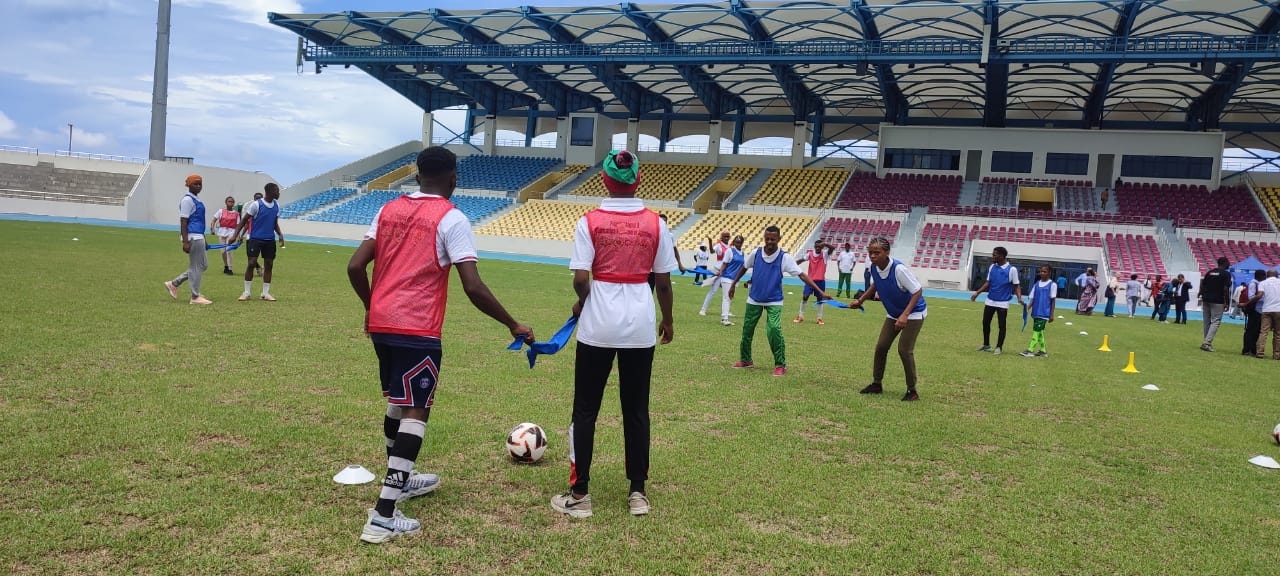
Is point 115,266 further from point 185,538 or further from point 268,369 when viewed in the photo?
point 185,538

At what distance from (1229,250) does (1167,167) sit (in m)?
8.66

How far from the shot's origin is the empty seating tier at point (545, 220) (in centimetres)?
4416

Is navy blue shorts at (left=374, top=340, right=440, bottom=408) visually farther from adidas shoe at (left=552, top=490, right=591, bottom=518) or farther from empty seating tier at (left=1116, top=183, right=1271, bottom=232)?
empty seating tier at (left=1116, top=183, right=1271, bottom=232)

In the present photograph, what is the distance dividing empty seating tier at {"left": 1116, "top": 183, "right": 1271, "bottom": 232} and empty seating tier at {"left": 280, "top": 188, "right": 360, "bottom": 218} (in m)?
43.1

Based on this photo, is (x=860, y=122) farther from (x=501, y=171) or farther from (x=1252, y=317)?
(x=1252, y=317)

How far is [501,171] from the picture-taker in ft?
177

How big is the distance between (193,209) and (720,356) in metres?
7.87

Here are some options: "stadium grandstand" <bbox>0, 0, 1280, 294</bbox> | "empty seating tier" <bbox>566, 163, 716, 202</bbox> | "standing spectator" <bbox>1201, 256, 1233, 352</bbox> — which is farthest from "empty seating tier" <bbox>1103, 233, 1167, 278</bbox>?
"empty seating tier" <bbox>566, 163, 716, 202</bbox>

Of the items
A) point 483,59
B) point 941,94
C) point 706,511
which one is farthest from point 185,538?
point 941,94

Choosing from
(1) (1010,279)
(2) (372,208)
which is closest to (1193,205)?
(1) (1010,279)

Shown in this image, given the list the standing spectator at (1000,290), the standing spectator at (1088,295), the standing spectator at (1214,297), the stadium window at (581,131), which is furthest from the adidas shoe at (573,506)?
the stadium window at (581,131)

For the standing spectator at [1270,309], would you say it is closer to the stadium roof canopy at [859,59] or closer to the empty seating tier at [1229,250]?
the stadium roof canopy at [859,59]

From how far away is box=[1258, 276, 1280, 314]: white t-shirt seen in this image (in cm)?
1603

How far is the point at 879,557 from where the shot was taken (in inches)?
165
